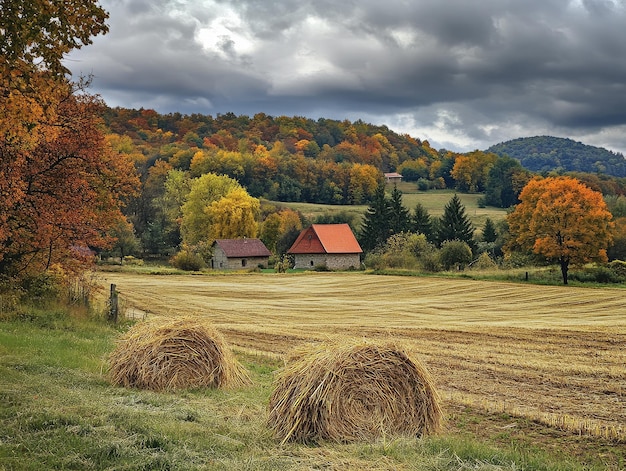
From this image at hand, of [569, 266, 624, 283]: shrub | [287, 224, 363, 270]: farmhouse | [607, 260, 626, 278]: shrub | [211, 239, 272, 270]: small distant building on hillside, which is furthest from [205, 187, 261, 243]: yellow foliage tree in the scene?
[607, 260, 626, 278]: shrub

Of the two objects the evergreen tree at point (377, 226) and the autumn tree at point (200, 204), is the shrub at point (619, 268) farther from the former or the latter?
the autumn tree at point (200, 204)

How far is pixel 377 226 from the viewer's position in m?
84.4

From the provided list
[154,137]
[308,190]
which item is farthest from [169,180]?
[154,137]

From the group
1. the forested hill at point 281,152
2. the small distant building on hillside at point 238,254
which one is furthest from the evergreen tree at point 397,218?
the forested hill at point 281,152

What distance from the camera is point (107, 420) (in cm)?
810

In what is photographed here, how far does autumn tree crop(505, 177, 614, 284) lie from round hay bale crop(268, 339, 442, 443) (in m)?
40.8

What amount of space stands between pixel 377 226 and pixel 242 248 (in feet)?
60.5

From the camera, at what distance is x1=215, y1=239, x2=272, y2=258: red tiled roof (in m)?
77.0

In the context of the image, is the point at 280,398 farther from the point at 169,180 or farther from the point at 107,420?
the point at 169,180

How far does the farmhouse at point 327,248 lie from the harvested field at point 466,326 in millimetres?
17363

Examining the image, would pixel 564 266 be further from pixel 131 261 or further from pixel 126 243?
pixel 126 243

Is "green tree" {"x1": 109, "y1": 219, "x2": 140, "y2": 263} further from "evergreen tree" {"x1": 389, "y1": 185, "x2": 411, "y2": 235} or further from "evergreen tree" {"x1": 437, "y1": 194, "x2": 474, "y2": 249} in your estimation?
"evergreen tree" {"x1": 437, "y1": 194, "x2": 474, "y2": 249}

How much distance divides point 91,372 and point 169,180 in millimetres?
89296

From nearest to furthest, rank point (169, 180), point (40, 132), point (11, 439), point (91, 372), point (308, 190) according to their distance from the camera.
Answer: point (11, 439) → point (91, 372) → point (40, 132) → point (169, 180) → point (308, 190)
